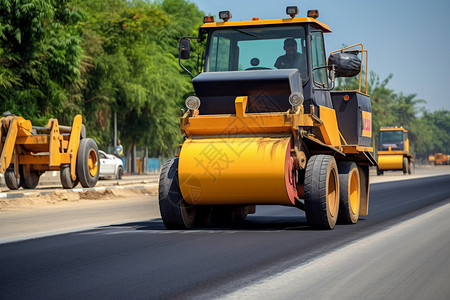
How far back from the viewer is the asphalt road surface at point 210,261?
6949mm

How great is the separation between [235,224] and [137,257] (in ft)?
15.7

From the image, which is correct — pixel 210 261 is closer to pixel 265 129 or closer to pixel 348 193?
pixel 265 129

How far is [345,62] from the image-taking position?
12883 mm

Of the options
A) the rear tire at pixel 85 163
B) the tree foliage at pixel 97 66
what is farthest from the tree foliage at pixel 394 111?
the rear tire at pixel 85 163

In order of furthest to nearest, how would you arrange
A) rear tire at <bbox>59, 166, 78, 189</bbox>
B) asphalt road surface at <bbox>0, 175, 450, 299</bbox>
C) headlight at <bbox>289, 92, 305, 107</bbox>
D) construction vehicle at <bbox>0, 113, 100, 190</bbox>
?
1. rear tire at <bbox>59, 166, 78, 189</bbox>
2. construction vehicle at <bbox>0, 113, 100, 190</bbox>
3. headlight at <bbox>289, 92, 305, 107</bbox>
4. asphalt road surface at <bbox>0, 175, 450, 299</bbox>

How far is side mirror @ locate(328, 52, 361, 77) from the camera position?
507 inches

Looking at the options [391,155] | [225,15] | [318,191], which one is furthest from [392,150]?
[318,191]

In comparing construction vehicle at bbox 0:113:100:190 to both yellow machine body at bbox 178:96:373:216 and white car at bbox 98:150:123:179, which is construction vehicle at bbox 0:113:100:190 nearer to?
yellow machine body at bbox 178:96:373:216

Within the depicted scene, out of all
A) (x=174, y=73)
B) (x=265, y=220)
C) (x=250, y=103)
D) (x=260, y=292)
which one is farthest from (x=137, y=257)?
(x=174, y=73)

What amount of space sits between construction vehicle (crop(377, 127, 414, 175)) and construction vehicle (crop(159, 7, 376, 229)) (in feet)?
129

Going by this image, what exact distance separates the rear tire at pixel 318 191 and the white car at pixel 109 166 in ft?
90.8

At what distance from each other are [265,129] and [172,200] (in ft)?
5.75

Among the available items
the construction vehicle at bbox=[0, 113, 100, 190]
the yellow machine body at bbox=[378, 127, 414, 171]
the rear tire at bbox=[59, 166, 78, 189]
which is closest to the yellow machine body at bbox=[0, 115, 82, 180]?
the construction vehicle at bbox=[0, 113, 100, 190]

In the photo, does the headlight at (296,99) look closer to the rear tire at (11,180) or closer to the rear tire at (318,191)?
the rear tire at (318,191)
